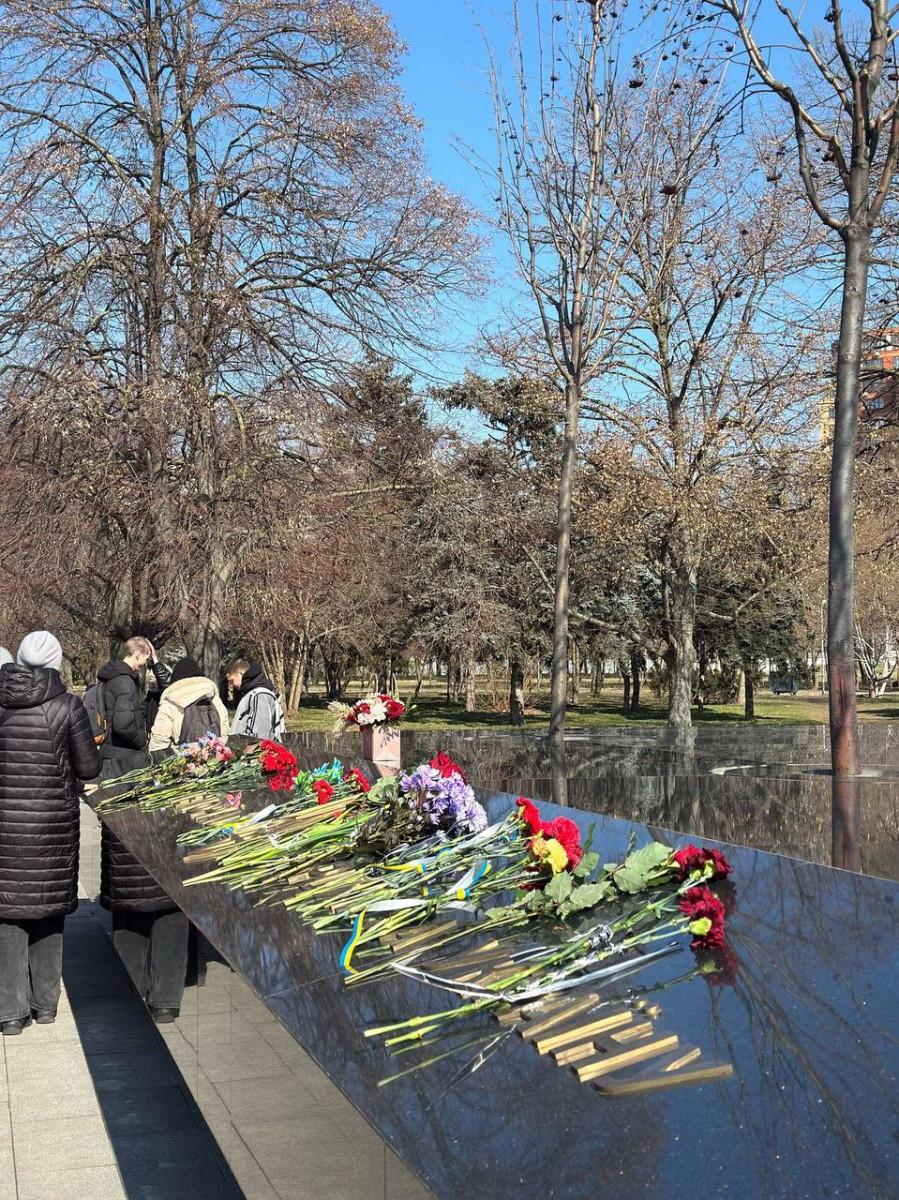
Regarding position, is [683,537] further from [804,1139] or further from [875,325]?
[804,1139]

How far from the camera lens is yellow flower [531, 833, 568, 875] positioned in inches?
152

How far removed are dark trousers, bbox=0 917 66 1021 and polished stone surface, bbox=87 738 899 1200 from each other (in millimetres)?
3305

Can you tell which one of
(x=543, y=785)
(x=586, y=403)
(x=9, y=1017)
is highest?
(x=586, y=403)

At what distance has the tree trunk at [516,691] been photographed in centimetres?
3731

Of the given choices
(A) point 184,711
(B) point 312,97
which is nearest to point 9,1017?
(A) point 184,711

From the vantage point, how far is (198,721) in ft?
32.0

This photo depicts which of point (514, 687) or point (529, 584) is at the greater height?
point (529, 584)

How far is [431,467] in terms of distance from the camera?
26781mm

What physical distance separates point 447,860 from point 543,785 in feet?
20.0

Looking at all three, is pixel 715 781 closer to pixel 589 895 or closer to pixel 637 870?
pixel 637 870

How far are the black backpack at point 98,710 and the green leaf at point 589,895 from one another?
6.35 metres

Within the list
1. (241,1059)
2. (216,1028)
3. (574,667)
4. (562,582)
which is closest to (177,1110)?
(216,1028)

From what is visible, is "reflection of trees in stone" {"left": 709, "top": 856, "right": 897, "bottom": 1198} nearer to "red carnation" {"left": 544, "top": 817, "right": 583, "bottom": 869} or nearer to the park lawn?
"red carnation" {"left": 544, "top": 817, "right": 583, "bottom": 869}

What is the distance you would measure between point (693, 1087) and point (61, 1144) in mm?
3647
